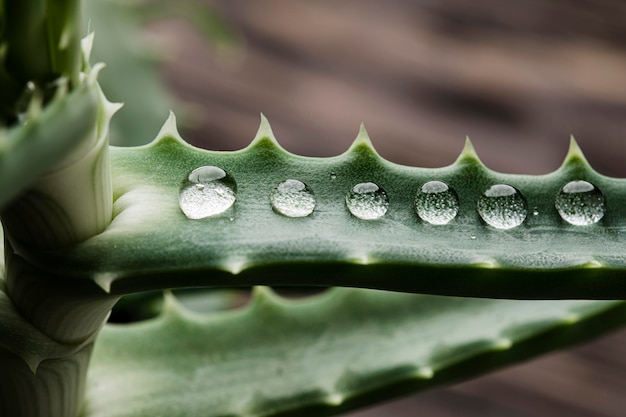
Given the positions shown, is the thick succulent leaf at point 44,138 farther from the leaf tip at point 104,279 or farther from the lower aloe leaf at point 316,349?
the lower aloe leaf at point 316,349

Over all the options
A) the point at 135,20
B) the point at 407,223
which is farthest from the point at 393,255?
the point at 135,20

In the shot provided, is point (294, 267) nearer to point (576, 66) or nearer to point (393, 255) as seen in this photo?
point (393, 255)

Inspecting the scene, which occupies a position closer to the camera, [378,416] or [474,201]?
[474,201]

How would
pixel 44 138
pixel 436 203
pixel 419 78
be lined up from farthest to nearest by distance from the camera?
pixel 419 78 → pixel 436 203 → pixel 44 138

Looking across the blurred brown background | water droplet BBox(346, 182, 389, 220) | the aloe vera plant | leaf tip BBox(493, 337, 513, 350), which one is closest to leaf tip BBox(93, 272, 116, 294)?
the aloe vera plant

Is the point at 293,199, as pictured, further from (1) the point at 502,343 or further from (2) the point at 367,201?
(1) the point at 502,343

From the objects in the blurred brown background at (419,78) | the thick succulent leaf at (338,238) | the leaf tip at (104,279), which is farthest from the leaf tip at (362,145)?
the blurred brown background at (419,78)

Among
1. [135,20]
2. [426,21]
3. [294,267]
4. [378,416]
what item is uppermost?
[426,21]

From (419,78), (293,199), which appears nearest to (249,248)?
(293,199)

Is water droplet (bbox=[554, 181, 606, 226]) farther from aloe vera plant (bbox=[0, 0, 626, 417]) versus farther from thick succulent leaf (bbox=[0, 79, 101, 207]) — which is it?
thick succulent leaf (bbox=[0, 79, 101, 207])
